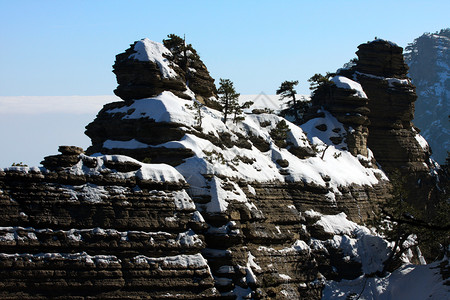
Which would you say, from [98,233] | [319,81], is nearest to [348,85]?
[319,81]

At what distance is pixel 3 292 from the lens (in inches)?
1578

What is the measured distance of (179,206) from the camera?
49.8 metres

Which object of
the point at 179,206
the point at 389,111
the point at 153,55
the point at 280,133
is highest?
the point at 153,55

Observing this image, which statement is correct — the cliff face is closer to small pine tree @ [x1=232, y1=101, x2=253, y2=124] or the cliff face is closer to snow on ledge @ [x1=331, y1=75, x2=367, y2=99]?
small pine tree @ [x1=232, y1=101, x2=253, y2=124]

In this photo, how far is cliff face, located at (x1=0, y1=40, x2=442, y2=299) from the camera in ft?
142

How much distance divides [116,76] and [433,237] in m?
37.4

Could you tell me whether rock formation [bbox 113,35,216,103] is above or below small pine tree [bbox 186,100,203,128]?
above

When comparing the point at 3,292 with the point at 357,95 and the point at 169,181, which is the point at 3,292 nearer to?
the point at 169,181

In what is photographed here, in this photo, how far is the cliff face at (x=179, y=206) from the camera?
43.2m

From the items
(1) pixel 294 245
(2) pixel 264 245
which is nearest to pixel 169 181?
(2) pixel 264 245

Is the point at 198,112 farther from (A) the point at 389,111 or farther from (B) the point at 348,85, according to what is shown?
(A) the point at 389,111

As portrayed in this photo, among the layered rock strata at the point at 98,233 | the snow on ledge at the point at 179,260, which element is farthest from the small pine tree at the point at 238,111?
the snow on ledge at the point at 179,260

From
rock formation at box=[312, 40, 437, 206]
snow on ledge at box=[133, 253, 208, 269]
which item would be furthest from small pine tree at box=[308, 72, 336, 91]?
snow on ledge at box=[133, 253, 208, 269]

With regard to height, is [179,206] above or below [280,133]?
below
